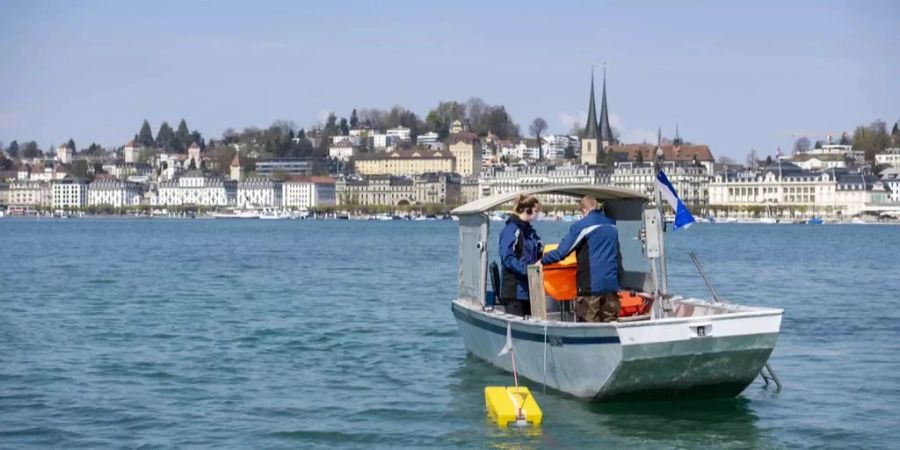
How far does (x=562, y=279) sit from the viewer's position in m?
17.8

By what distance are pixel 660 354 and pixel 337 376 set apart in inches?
232

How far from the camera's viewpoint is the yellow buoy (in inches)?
637

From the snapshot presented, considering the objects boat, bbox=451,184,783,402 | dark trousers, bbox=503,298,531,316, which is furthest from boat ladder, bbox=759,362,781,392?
dark trousers, bbox=503,298,531,316

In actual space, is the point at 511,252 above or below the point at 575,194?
below

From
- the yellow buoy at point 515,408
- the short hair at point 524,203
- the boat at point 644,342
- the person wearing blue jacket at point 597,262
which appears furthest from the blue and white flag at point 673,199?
the yellow buoy at point 515,408

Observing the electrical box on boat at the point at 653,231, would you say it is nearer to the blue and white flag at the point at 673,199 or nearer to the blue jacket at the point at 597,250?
the blue and white flag at the point at 673,199

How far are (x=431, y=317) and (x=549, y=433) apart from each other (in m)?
13.7

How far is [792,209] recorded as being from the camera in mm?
190250

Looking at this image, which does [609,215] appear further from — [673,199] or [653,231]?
[673,199]

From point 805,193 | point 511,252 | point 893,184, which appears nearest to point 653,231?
point 511,252

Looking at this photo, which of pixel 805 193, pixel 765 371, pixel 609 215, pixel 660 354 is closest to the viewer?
pixel 660 354

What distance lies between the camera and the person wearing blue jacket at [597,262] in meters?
16.9

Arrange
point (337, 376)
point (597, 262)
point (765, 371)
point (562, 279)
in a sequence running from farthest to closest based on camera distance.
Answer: point (337, 376) < point (765, 371) < point (562, 279) < point (597, 262)

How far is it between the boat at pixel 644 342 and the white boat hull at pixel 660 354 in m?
0.01
